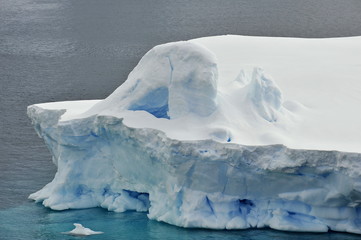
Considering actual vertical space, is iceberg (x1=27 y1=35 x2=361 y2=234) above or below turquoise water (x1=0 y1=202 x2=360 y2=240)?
above

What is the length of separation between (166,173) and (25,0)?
38304mm

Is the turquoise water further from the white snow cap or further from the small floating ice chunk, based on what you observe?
the white snow cap

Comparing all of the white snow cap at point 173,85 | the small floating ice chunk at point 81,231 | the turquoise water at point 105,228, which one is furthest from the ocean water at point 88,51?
the white snow cap at point 173,85

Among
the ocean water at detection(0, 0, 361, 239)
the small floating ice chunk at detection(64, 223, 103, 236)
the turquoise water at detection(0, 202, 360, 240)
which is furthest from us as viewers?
the ocean water at detection(0, 0, 361, 239)

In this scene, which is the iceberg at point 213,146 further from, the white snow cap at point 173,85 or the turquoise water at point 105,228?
the turquoise water at point 105,228

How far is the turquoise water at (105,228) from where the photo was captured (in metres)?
17.6

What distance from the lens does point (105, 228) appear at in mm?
18594

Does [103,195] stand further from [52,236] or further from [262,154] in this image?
[262,154]

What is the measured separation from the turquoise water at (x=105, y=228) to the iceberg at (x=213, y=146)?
194 mm

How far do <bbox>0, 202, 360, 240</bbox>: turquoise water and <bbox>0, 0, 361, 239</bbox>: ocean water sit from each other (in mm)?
22

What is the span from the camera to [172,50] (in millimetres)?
19031

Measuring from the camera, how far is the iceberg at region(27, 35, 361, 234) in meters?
17.4

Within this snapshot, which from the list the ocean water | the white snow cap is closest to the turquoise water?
the ocean water

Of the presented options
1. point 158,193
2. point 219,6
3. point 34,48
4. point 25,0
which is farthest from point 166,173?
point 25,0
